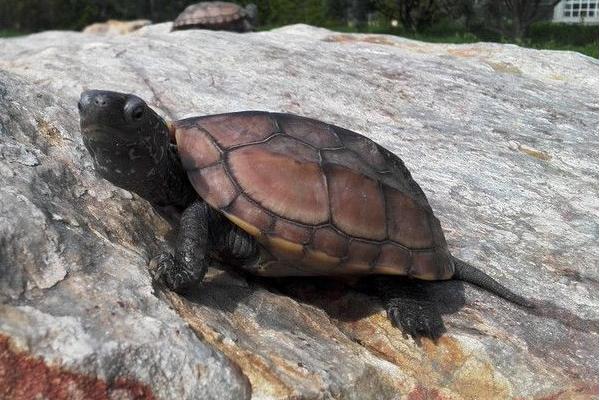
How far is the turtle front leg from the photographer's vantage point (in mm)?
1992

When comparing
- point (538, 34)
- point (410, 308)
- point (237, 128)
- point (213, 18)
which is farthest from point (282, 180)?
point (538, 34)

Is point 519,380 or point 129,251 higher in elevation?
point 129,251

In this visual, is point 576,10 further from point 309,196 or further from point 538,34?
point 309,196

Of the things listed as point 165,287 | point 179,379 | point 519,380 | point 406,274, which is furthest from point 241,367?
point 519,380

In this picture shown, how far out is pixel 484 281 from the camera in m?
2.71

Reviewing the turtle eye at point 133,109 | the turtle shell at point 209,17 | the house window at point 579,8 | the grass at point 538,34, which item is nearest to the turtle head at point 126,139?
the turtle eye at point 133,109

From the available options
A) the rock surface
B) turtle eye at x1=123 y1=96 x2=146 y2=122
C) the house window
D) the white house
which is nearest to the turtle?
turtle eye at x1=123 y1=96 x2=146 y2=122

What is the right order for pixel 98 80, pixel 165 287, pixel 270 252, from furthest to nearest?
pixel 98 80
pixel 270 252
pixel 165 287

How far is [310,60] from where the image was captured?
16.7ft

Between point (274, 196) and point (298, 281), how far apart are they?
49 cm

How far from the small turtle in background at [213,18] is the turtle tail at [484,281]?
9.39 m

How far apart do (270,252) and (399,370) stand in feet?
1.93

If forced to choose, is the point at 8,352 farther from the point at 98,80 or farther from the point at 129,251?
the point at 98,80

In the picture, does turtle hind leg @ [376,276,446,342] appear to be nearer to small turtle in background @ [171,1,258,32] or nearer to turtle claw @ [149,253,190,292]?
turtle claw @ [149,253,190,292]
